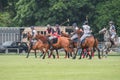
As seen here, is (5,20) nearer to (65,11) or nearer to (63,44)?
(65,11)

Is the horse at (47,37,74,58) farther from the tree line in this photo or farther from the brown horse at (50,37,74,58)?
the tree line

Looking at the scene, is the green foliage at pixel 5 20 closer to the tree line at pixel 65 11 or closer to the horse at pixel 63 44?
the tree line at pixel 65 11

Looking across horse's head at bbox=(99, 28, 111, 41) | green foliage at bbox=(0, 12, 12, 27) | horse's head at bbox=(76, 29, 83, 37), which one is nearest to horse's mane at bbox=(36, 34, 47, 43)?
horse's head at bbox=(76, 29, 83, 37)

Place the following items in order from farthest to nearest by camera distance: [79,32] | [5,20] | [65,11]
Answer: [5,20]
[65,11]
[79,32]

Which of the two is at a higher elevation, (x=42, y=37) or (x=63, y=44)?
(x=42, y=37)

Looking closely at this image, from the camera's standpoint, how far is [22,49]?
65062mm

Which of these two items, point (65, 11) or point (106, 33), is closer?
point (106, 33)

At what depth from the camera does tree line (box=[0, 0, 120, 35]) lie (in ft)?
246

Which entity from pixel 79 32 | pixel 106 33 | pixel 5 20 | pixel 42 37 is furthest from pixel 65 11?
pixel 79 32

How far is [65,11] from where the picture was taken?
254ft

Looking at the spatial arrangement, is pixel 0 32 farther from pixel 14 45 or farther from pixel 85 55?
pixel 85 55

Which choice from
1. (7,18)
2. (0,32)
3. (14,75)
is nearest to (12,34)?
(0,32)

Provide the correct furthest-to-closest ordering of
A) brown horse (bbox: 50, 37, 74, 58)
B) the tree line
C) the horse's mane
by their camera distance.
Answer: the tree line, the horse's mane, brown horse (bbox: 50, 37, 74, 58)

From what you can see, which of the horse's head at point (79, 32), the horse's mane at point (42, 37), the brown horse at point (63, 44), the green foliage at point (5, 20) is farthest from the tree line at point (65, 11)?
the horse's head at point (79, 32)
